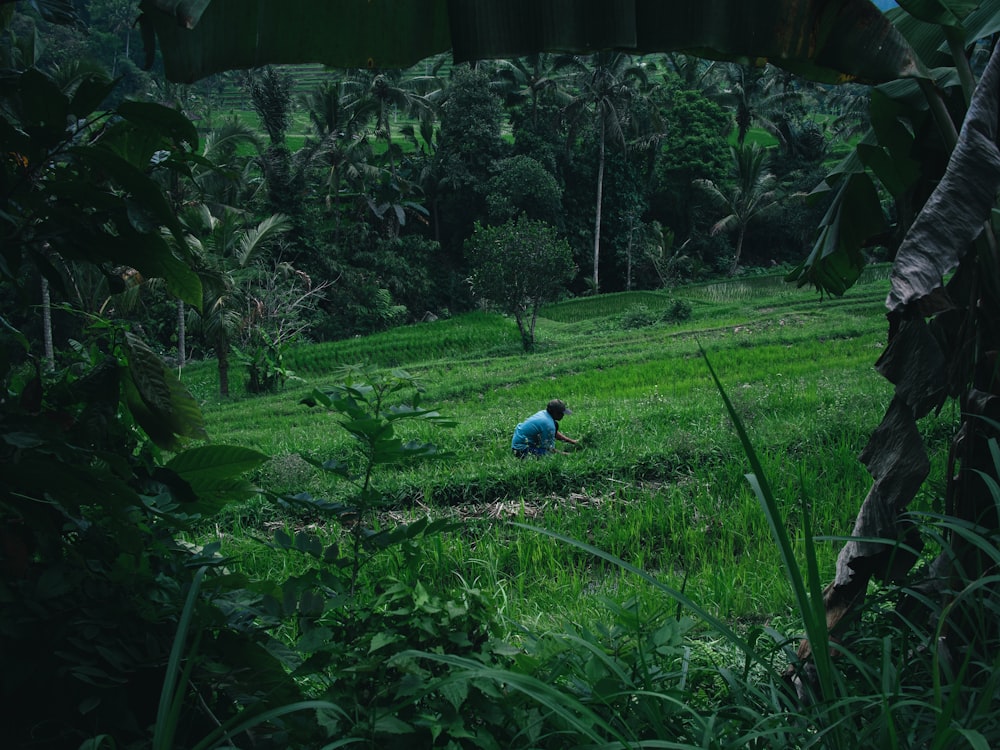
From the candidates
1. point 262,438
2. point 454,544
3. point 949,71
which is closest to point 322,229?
point 262,438

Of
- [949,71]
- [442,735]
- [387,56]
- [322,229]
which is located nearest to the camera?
[442,735]

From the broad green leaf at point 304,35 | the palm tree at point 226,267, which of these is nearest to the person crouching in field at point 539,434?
the broad green leaf at point 304,35

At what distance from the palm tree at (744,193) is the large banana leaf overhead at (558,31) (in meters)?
26.6

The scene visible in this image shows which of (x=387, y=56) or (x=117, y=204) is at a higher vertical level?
(x=387, y=56)

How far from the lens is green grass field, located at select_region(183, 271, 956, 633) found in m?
3.61

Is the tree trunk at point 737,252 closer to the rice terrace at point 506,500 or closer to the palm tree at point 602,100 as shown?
the palm tree at point 602,100

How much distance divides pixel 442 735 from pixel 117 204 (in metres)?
1.18

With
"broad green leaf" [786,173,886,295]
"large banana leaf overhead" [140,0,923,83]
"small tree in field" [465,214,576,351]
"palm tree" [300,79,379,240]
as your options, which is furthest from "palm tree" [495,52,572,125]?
"large banana leaf overhead" [140,0,923,83]

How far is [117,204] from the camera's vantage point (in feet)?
5.01

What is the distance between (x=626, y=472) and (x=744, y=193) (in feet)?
82.4

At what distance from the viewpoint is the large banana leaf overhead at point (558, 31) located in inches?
84.4

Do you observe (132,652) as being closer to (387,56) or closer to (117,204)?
(117,204)

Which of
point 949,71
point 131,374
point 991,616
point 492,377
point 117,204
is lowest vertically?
point 492,377

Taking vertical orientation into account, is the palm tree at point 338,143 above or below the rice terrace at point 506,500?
above
